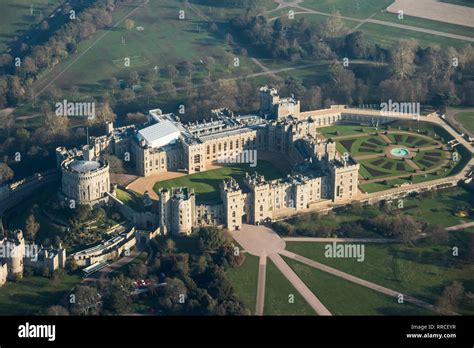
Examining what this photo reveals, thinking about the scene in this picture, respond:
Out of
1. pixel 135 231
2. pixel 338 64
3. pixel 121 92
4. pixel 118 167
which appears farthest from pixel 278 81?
pixel 135 231

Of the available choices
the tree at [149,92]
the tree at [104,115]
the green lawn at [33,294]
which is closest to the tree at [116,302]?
the green lawn at [33,294]

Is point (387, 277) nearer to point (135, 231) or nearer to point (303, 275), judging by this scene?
point (303, 275)

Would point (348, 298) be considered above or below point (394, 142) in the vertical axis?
below

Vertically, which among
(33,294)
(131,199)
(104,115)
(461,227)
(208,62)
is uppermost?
(208,62)

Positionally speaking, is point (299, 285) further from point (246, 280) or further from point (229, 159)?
point (229, 159)

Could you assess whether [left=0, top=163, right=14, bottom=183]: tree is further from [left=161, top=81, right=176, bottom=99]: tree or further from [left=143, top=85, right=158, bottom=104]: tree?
[left=161, top=81, right=176, bottom=99]: tree

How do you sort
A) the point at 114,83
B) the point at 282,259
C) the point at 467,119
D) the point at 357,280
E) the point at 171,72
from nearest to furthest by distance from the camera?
1. the point at 357,280
2. the point at 282,259
3. the point at 467,119
4. the point at 114,83
5. the point at 171,72

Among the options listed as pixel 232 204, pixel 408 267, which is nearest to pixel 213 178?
pixel 232 204

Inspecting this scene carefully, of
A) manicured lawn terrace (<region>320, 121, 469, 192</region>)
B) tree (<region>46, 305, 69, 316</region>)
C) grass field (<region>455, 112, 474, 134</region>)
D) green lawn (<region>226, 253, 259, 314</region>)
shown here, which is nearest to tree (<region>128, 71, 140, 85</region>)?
manicured lawn terrace (<region>320, 121, 469, 192</region>)
